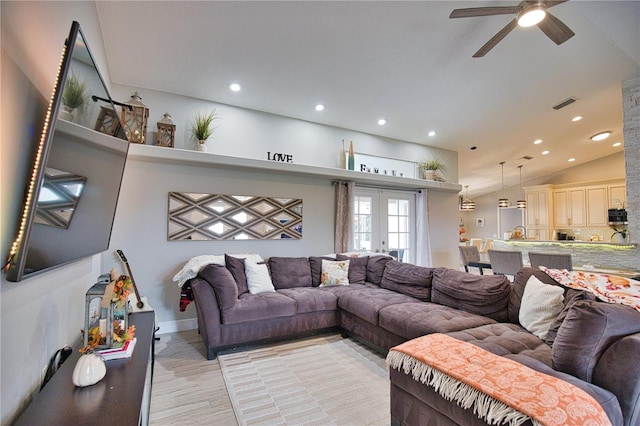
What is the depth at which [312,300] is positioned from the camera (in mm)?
3492

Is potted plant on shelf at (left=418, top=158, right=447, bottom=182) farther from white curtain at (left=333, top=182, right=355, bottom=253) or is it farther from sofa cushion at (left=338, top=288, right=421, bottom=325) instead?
sofa cushion at (left=338, top=288, right=421, bottom=325)

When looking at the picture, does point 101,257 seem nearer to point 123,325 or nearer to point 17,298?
point 123,325

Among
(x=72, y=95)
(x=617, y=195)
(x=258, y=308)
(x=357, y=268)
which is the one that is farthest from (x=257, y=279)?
(x=617, y=195)

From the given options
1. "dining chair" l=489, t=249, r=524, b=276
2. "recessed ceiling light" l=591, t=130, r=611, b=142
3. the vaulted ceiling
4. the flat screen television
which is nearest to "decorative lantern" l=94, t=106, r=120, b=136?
the flat screen television

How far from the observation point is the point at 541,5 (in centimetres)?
220

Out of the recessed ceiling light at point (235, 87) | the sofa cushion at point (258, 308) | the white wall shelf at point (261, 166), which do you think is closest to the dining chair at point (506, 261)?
the white wall shelf at point (261, 166)

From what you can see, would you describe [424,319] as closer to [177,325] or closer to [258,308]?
[258,308]

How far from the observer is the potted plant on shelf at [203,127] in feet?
12.5

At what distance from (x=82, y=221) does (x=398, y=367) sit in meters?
2.05

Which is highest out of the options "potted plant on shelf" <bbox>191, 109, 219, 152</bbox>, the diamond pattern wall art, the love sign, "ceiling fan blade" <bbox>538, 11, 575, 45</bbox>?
"ceiling fan blade" <bbox>538, 11, 575, 45</bbox>

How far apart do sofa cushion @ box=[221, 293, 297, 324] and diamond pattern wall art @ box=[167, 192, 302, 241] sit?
3.54 ft

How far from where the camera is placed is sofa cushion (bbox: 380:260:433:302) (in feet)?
11.4

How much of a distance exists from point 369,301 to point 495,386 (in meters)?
1.89

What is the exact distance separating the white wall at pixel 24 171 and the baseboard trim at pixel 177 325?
7.35ft
